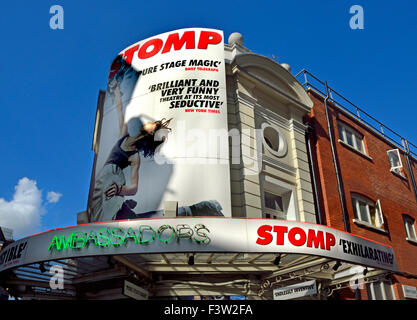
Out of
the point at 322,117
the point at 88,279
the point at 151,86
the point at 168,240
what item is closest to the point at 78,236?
the point at 168,240

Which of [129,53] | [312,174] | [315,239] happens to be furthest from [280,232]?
[129,53]

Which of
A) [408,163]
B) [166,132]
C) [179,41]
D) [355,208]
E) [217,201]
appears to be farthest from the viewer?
[408,163]

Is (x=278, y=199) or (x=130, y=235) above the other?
(x=278, y=199)

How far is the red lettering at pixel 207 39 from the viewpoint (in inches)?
584

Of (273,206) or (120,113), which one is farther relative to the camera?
(120,113)

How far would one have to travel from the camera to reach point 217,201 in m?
12.1

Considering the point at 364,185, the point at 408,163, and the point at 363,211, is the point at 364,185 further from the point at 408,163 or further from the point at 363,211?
the point at 408,163

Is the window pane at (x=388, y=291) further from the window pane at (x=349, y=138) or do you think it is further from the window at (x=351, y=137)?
the window pane at (x=349, y=138)

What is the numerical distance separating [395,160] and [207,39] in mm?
14786

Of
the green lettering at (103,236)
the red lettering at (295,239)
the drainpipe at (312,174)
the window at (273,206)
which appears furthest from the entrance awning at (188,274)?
the drainpipe at (312,174)

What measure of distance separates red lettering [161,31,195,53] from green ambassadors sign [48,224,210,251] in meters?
8.19

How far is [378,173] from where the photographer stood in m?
20.6

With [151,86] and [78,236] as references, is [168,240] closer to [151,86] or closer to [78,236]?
[78,236]

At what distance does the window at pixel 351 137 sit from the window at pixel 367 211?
2.96 m
